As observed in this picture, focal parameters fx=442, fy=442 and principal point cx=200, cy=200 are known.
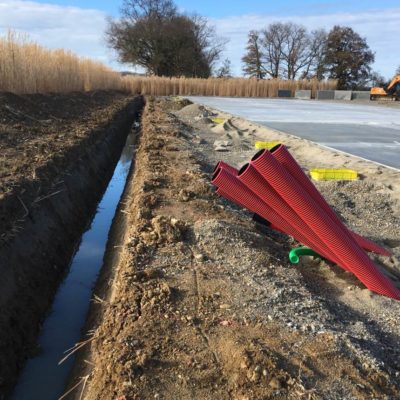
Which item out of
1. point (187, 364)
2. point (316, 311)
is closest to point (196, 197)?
point (316, 311)

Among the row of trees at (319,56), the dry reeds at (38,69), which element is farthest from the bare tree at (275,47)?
the dry reeds at (38,69)

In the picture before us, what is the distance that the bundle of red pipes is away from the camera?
428cm

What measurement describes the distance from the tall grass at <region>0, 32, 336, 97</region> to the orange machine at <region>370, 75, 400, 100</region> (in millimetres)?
10159

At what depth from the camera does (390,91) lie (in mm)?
40750

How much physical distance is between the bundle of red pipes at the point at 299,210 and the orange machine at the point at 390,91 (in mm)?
39508

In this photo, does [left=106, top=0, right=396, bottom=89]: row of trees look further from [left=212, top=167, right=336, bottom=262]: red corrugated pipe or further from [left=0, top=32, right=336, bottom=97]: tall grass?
[left=212, top=167, right=336, bottom=262]: red corrugated pipe

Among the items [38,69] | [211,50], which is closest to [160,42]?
[211,50]

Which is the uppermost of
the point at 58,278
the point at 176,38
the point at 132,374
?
the point at 176,38

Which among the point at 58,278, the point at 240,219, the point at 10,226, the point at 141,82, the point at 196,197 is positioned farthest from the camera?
the point at 141,82

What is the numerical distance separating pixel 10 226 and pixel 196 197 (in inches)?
97.4

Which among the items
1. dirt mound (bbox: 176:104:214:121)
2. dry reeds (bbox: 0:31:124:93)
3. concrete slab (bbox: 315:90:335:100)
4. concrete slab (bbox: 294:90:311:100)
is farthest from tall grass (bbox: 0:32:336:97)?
dirt mound (bbox: 176:104:214:121)

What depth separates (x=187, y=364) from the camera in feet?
9.45

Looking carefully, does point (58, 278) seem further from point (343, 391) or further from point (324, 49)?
point (324, 49)

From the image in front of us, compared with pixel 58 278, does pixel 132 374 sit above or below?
above
